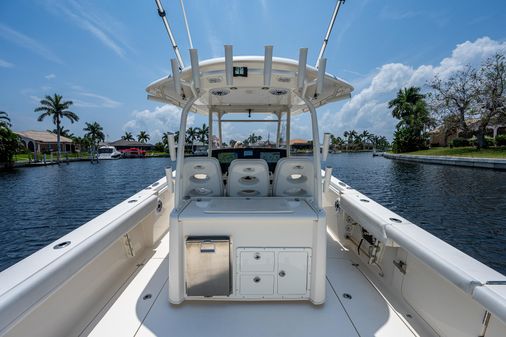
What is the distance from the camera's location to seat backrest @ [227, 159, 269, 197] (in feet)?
8.86

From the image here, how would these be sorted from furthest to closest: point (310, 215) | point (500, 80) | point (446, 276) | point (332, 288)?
1. point (500, 80)
2. point (332, 288)
3. point (310, 215)
4. point (446, 276)

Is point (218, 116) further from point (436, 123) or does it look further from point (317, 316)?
point (436, 123)

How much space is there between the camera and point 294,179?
2.87 meters

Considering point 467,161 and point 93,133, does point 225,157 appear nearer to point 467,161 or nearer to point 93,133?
point 467,161

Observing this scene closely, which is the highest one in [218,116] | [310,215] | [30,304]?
[218,116]

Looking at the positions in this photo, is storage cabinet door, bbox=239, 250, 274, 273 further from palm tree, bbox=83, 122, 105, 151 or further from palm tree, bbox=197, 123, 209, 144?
palm tree, bbox=83, 122, 105, 151

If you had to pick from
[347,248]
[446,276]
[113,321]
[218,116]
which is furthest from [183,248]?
[218,116]

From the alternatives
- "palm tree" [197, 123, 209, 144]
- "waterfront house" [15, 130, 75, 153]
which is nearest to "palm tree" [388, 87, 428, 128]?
"palm tree" [197, 123, 209, 144]

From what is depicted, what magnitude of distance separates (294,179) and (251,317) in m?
1.45

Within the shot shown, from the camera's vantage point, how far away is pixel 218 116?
5367mm

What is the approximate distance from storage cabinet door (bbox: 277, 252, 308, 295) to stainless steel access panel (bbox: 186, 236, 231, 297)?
45cm

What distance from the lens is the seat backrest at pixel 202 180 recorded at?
2670 mm

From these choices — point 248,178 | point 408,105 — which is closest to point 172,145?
point 248,178

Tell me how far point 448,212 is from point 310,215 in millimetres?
10638
